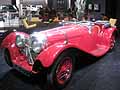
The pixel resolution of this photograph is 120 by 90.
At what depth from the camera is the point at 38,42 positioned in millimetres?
3578

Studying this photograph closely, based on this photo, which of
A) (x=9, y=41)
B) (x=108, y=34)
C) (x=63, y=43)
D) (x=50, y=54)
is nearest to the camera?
(x=50, y=54)

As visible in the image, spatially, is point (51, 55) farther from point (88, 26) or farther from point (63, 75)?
point (88, 26)

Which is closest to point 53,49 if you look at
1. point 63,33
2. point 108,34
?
point 63,33

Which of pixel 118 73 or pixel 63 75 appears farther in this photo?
pixel 118 73

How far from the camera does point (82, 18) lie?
5.39m

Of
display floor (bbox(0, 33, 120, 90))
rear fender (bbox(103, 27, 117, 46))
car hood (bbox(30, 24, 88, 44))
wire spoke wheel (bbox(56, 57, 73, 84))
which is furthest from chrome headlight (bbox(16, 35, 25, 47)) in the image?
rear fender (bbox(103, 27, 117, 46))

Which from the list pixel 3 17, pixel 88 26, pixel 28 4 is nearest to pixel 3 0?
pixel 28 4

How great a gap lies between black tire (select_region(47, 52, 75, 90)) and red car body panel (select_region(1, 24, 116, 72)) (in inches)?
4.1

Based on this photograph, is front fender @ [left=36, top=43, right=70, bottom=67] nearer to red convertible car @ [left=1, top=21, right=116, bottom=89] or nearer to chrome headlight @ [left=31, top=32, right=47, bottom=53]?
red convertible car @ [left=1, top=21, right=116, bottom=89]

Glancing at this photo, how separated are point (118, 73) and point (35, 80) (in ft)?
4.36

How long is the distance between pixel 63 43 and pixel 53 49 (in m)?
0.29

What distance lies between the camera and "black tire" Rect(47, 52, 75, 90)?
3369 mm

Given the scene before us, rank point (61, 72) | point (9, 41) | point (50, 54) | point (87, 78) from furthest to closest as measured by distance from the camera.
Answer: point (9, 41), point (87, 78), point (61, 72), point (50, 54)

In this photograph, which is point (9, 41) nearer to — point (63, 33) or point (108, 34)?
point (63, 33)
